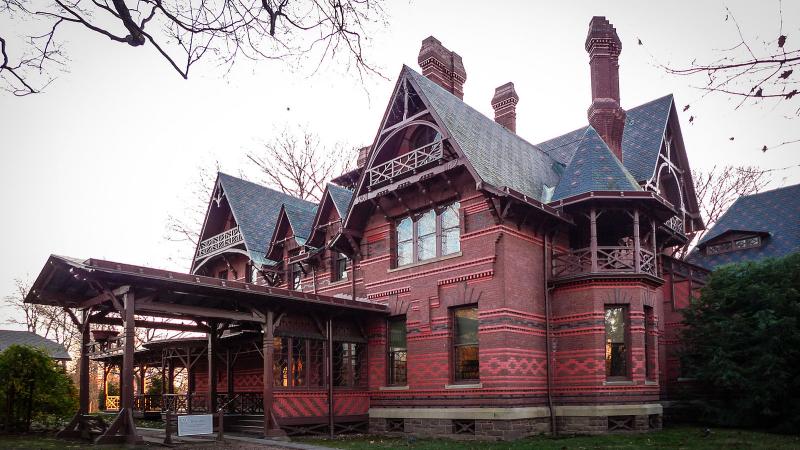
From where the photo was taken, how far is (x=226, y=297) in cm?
1827

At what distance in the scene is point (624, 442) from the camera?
1612 cm

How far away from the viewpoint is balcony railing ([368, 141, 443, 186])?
795 inches

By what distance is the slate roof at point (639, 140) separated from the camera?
24.5 m

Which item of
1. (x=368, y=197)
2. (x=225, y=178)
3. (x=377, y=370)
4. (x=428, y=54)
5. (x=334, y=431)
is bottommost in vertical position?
(x=334, y=431)

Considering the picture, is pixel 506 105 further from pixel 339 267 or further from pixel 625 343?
pixel 625 343

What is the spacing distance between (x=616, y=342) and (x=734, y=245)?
11929 millimetres

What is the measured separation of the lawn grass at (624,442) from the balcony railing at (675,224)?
768cm

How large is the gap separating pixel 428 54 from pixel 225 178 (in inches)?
466

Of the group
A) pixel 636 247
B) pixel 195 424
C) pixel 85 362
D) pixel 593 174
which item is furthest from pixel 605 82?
pixel 85 362

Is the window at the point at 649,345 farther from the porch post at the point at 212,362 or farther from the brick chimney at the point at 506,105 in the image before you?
the porch post at the point at 212,362

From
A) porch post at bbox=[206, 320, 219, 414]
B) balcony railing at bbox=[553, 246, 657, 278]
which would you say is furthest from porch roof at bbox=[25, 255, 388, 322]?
balcony railing at bbox=[553, 246, 657, 278]

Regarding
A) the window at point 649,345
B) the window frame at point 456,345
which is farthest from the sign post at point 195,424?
the window at point 649,345

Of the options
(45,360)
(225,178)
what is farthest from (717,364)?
(225,178)

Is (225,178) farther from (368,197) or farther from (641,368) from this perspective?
(641,368)
